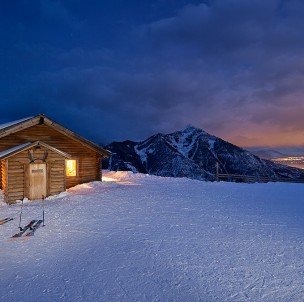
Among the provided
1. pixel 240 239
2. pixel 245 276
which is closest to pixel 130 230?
pixel 240 239

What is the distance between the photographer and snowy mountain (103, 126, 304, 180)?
114m

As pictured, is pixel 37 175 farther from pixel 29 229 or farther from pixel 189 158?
pixel 189 158

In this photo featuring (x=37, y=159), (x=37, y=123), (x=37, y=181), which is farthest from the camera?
(x=37, y=123)

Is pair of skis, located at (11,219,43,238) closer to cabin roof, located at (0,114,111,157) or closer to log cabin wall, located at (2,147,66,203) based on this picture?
log cabin wall, located at (2,147,66,203)

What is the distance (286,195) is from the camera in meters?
17.8

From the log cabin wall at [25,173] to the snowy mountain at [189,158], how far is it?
8938 centimetres

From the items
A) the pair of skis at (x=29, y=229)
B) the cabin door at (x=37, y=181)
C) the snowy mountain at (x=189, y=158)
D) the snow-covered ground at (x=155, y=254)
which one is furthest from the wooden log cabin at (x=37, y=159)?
the snowy mountain at (x=189, y=158)

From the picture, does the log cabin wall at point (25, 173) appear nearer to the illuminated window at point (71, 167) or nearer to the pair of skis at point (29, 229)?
the illuminated window at point (71, 167)

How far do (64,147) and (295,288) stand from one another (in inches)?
672

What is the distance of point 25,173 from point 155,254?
36.8 ft

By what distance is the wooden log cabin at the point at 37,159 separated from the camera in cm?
1482

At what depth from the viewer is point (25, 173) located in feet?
49.9

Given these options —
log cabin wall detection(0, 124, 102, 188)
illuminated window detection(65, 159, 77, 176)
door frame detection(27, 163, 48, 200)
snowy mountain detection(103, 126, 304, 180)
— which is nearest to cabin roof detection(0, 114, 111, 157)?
log cabin wall detection(0, 124, 102, 188)

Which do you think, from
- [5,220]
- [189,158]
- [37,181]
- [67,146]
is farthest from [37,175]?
[189,158]
